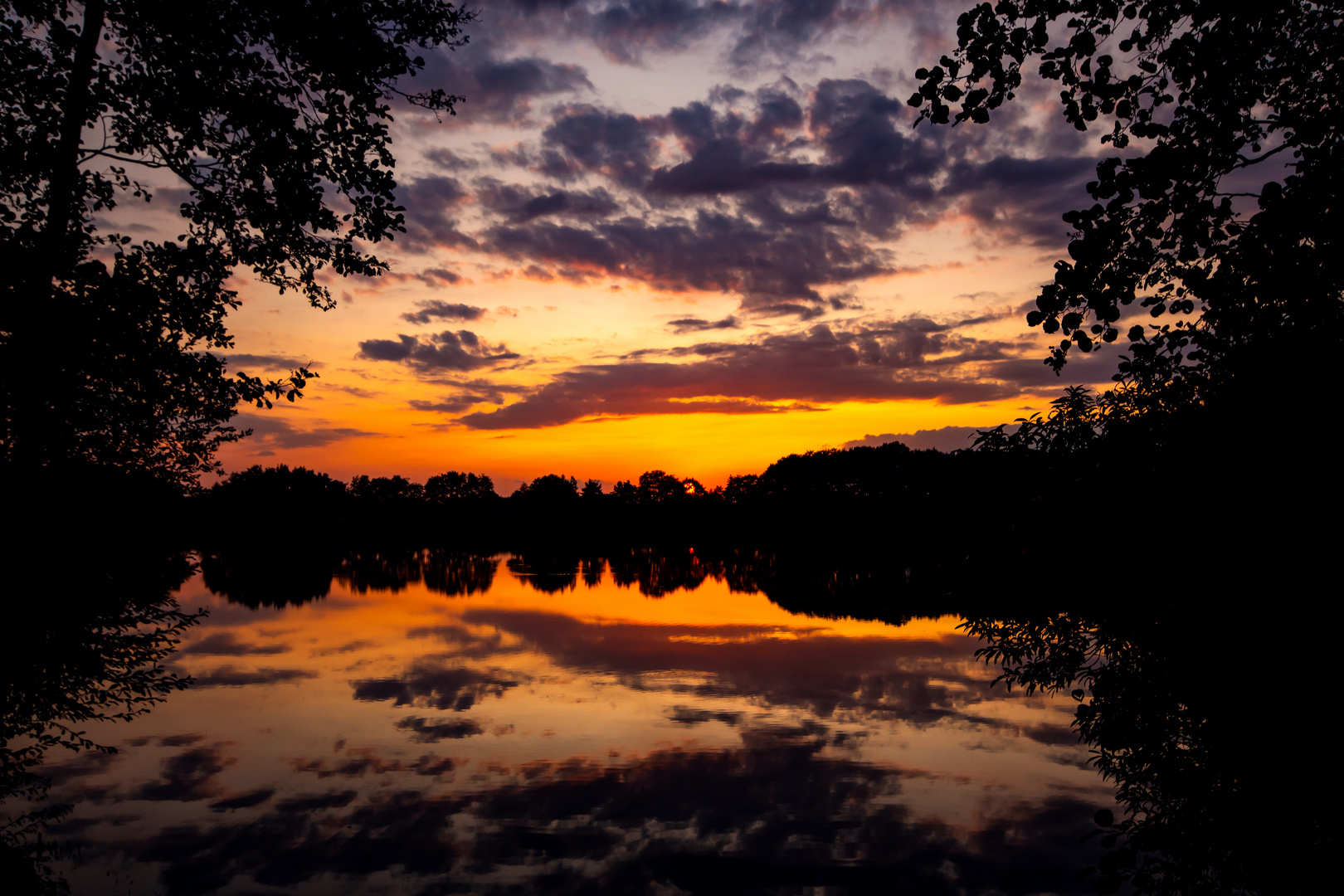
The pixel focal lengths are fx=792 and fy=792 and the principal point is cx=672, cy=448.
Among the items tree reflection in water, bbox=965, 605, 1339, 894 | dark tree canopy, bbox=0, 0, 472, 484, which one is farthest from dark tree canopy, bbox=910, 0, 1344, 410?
dark tree canopy, bbox=0, 0, 472, 484

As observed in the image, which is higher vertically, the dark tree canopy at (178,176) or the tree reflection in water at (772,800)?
the dark tree canopy at (178,176)

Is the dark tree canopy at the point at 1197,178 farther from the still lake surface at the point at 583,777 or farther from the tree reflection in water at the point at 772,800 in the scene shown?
the still lake surface at the point at 583,777

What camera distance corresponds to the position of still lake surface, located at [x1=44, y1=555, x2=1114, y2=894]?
14.3 m

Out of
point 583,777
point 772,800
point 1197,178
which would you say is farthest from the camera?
point 583,777

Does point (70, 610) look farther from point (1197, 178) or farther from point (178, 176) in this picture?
point (1197, 178)

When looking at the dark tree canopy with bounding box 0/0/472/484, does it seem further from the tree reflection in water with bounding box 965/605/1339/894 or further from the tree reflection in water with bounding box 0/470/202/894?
the tree reflection in water with bounding box 965/605/1339/894

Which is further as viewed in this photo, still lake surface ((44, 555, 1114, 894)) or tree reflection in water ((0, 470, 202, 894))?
still lake surface ((44, 555, 1114, 894))

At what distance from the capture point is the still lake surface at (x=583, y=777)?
14.3 metres

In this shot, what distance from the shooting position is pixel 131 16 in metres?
12.7

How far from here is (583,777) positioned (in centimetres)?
1922

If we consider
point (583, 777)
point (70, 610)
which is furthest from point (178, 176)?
point (583, 777)

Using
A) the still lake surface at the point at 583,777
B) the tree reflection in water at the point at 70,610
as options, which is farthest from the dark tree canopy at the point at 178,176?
the still lake surface at the point at 583,777

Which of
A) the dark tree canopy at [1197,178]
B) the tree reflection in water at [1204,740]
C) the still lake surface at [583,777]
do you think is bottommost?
the still lake surface at [583,777]

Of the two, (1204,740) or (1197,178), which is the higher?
(1197,178)
